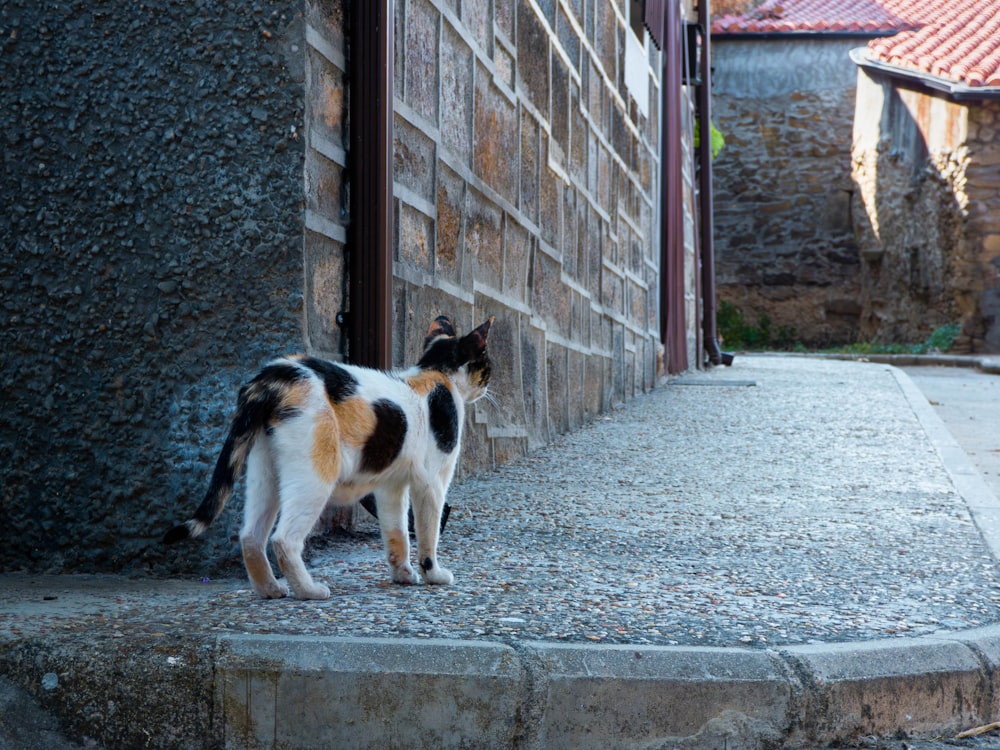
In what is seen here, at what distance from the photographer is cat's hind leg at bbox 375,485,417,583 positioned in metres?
2.83

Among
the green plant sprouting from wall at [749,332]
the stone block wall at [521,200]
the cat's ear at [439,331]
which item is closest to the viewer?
the cat's ear at [439,331]

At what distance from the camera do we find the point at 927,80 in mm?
15531

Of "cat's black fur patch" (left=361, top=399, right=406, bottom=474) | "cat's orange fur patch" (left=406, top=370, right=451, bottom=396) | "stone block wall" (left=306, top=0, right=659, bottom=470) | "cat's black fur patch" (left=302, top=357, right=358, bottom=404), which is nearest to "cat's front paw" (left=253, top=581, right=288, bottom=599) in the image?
"cat's black fur patch" (left=361, top=399, right=406, bottom=474)

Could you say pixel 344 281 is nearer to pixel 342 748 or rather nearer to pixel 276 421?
pixel 276 421

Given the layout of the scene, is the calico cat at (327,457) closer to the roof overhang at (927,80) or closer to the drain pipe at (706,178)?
the drain pipe at (706,178)

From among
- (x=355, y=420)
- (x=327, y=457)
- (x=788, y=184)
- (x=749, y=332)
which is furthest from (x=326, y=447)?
(x=788, y=184)

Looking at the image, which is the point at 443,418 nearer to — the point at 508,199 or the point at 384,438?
the point at 384,438

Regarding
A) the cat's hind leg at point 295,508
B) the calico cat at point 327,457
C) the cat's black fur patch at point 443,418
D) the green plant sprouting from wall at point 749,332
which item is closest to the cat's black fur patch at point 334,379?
the calico cat at point 327,457

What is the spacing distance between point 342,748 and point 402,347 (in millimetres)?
1927

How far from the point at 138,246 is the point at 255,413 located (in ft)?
2.48

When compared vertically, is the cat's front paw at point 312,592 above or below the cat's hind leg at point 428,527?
below

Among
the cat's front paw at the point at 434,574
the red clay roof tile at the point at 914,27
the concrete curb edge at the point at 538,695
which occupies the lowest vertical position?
the concrete curb edge at the point at 538,695

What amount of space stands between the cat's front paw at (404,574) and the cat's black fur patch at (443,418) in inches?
12.5

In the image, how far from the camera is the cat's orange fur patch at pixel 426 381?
9.52 ft
